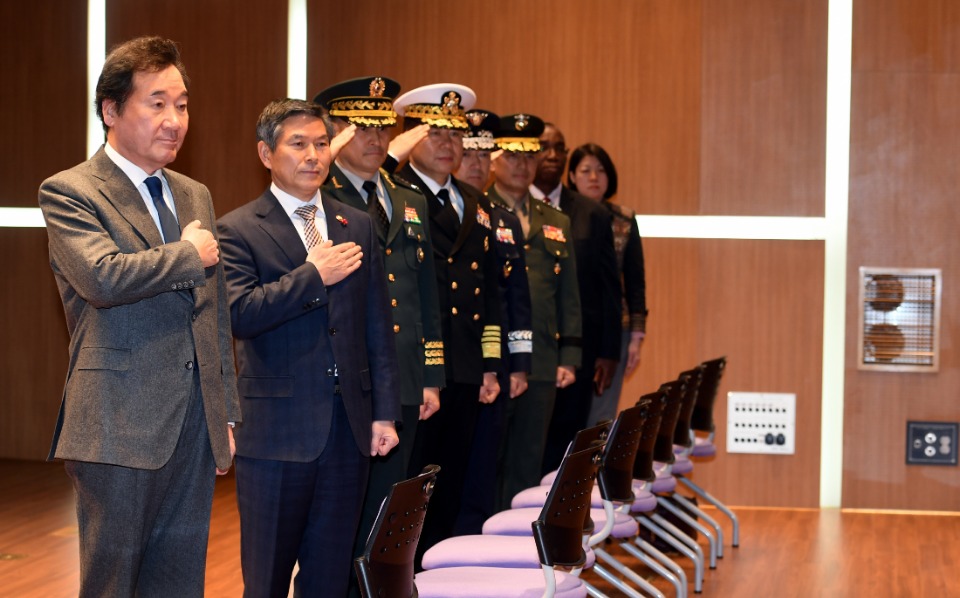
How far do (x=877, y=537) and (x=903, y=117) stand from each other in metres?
2.55

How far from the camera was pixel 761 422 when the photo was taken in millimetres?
7152

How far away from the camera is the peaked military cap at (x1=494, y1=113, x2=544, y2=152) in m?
5.42

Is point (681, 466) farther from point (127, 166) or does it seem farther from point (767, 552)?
point (127, 166)

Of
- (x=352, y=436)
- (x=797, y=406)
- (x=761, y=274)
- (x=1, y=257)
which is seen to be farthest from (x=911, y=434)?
(x=1, y=257)

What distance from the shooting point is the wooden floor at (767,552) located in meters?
5.05

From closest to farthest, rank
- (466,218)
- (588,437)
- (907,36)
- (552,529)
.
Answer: (552,529) → (588,437) → (466,218) → (907,36)

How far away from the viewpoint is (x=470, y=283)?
4570mm

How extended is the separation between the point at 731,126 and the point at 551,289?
229 cm

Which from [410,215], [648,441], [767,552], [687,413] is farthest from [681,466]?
[410,215]

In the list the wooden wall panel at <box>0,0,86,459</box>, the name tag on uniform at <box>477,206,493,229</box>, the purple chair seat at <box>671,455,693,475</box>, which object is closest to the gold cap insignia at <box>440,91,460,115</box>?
the name tag on uniform at <box>477,206,493,229</box>

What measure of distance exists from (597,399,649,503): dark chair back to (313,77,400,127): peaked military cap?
130 cm

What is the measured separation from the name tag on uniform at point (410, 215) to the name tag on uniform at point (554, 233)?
151 cm

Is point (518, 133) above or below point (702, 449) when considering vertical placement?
above

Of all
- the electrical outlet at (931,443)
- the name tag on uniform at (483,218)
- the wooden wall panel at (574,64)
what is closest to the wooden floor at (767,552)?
the electrical outlet at (931,443)
